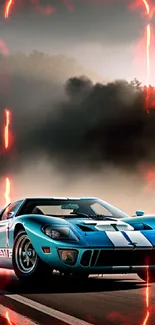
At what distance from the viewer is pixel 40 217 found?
30.4ft

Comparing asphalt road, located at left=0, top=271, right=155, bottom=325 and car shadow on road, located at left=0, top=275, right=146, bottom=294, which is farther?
car shadow on road, located at left=0, top=275, right=146, bottom=294

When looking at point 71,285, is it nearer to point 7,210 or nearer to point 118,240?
point 118,240

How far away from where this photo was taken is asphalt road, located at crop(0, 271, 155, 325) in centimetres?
598

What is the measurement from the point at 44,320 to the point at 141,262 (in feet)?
10.5

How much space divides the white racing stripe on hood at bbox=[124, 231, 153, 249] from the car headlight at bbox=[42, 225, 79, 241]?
732 millimetres

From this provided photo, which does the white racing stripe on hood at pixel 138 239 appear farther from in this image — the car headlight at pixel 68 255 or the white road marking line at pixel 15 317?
the white road marking line at pixel 15 317

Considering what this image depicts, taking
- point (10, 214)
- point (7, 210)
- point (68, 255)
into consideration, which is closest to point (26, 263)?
point (68, 255)

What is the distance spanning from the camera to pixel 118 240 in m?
8.74

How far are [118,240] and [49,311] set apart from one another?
2399 mm

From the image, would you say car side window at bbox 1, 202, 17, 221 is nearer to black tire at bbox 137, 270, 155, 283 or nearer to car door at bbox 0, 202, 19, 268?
car door at bbox 0, 202, 19, 268

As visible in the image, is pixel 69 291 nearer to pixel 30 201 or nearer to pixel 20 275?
pixel 20 275

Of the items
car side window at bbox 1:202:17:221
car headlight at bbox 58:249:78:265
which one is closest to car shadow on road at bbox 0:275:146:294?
car headlight at bbox 58:249:78:265

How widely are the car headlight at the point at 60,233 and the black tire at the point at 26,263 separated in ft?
1.11

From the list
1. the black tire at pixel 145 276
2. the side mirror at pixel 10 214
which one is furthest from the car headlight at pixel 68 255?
the side mirror at pixel 10 214
